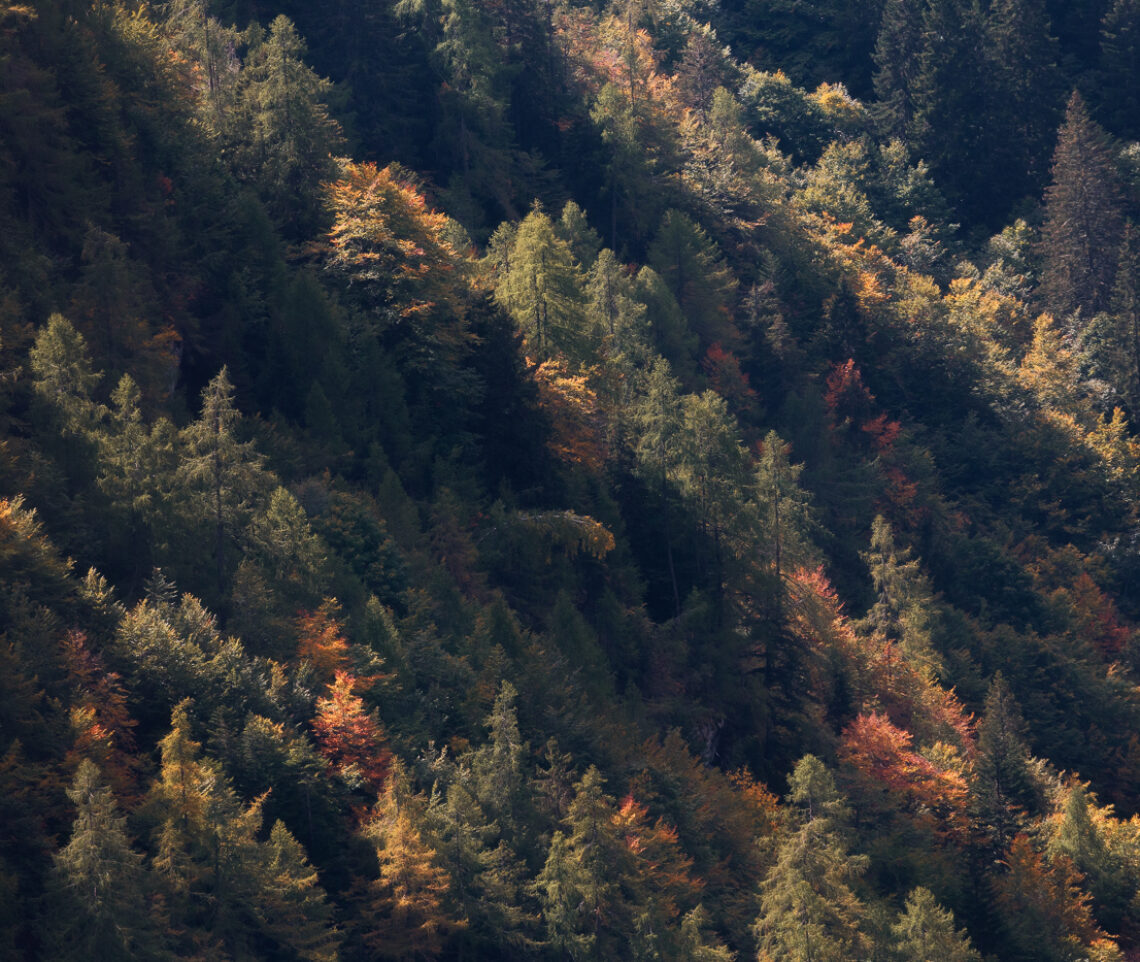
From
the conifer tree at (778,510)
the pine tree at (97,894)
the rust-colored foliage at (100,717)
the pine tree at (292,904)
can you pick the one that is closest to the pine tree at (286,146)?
the conifer tree at (778,510)

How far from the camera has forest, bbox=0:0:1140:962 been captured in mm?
39844

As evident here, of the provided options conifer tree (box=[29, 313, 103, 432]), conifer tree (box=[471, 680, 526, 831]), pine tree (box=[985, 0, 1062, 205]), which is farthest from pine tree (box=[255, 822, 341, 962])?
pine tree (box=[985, 0, 1062, 205])

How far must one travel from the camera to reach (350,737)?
41969 millimetres

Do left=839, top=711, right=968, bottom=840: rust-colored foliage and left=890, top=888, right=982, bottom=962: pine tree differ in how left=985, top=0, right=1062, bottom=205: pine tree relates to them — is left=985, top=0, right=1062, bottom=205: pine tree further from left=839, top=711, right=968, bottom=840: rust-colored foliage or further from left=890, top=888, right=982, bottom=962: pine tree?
left=890, top=888, right=982, bottom=962: pine tree

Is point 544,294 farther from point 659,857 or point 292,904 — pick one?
point 292,904

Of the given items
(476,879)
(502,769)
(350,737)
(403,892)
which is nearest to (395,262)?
(350,737)

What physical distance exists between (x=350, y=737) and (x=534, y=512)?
18.4 meters

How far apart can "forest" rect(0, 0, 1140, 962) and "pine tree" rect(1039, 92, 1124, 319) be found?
324mm

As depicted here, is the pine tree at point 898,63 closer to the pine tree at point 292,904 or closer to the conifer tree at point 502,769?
the conifer tree at point 502,769

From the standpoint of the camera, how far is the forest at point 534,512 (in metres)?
39.8

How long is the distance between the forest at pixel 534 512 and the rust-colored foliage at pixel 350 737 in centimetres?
12

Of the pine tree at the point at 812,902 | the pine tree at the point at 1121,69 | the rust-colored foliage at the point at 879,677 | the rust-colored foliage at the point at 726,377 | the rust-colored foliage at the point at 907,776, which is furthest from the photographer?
the pine tree at the point at 1121,69

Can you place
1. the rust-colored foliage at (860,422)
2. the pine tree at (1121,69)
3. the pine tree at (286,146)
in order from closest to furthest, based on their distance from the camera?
the pine tree at (286,146)
the rust-colored foliage at (860,422)
the pine tree at (1121,69)

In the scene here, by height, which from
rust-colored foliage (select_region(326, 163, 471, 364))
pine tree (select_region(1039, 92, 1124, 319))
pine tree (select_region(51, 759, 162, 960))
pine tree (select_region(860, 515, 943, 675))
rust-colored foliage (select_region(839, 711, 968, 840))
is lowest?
pine tree (select_region(51, 759, 162, 960))
